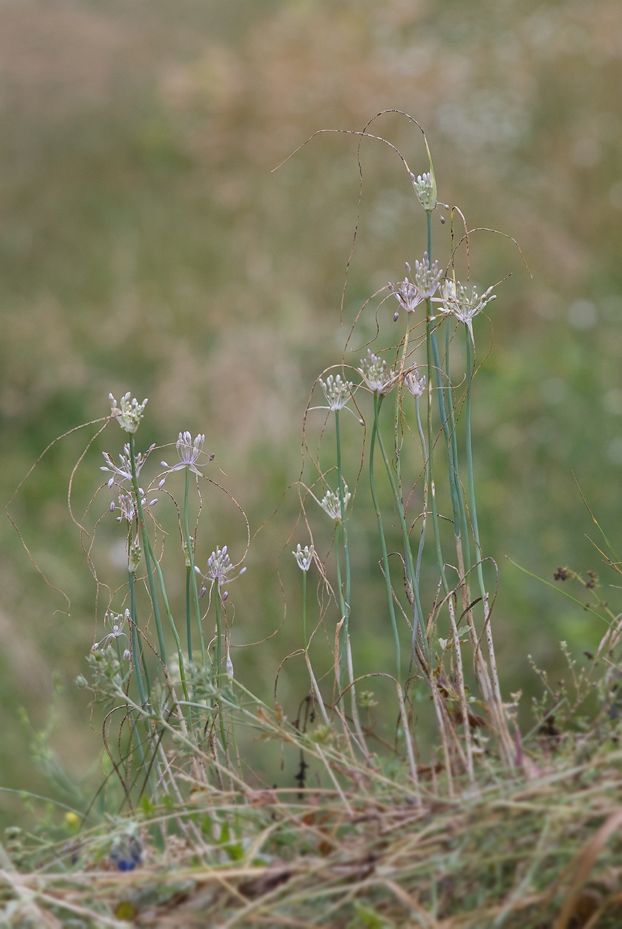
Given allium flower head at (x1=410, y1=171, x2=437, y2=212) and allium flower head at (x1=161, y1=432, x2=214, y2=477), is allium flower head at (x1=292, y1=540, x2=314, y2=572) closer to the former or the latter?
allium flower head at (x1=161, y1=432, x2=214, y2=477)

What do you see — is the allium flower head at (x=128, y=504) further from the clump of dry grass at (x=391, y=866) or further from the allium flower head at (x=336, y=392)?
the clump of dry grass at (x=391, y=866)

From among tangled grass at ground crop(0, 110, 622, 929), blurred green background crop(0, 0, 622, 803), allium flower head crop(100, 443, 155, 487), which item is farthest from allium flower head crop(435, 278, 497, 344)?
blurred green background crop(0, 0, 622, 803)

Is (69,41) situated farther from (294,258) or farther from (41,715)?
(41,715)

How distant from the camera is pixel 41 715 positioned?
5.00 m

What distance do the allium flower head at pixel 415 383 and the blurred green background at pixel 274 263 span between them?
2292mm

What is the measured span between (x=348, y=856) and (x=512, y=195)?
8.17 metres

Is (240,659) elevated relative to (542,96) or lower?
lower

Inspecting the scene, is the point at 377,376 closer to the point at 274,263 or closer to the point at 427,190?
the point at 427,190

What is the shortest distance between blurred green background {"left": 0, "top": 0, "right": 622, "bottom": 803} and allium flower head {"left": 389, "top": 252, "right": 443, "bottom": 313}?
2.35 m

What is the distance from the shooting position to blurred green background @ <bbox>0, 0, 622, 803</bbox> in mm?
5414

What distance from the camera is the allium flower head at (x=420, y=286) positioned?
49.2 inches

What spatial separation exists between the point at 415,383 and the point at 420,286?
121 mm

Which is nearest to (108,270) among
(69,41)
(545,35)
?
(545,35)

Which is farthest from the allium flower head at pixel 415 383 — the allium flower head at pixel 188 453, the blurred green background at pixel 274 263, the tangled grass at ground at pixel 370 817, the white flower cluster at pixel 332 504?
the blurred green background at pixel 274 263
